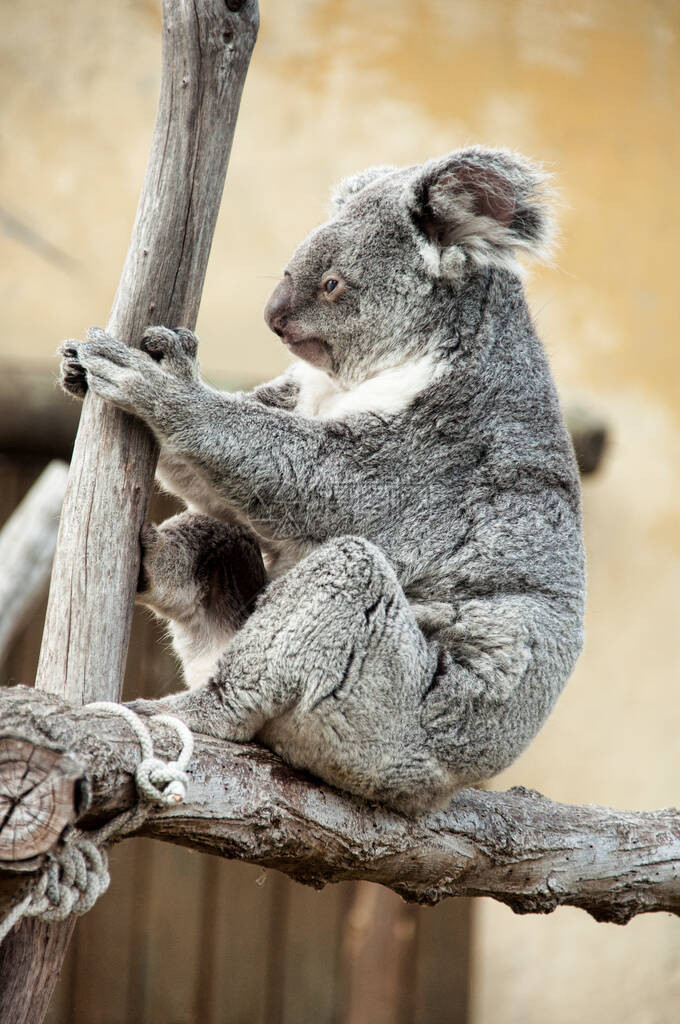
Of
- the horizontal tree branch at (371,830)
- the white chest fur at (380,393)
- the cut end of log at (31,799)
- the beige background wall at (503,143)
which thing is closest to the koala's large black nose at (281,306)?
the white chest fur at (380,393)

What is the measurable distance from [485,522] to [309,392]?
690mm

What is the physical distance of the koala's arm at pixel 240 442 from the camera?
268 centimetres

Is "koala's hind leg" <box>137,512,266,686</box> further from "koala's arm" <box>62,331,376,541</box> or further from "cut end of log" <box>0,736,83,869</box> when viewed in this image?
"cut end of log" <box>0,736,83,869</box>

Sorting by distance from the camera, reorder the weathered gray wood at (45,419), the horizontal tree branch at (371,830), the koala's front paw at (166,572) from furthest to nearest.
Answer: the weathered gray wood at (45,419), the koala's front paw at (166,572), the horizontal tree branch at (371,830)

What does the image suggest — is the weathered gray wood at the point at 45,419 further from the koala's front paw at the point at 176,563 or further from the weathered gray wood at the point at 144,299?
the weathered gray wood at the point at 144,299

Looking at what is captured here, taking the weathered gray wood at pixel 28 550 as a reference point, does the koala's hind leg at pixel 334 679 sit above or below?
below

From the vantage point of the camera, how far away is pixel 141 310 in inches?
108

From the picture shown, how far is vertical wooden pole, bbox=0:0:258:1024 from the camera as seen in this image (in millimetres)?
2686

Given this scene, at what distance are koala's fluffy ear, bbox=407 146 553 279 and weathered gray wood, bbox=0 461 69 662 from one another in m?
2.19


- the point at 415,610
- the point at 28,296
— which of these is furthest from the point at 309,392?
the point at 28,296

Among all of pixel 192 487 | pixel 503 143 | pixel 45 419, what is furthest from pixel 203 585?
pixel 503 143

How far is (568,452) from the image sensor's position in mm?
3141

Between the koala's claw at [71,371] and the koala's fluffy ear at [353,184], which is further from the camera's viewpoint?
the koala's fluffy ear at [353,184]

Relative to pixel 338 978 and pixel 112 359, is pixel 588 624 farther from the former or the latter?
pixel 112 359
